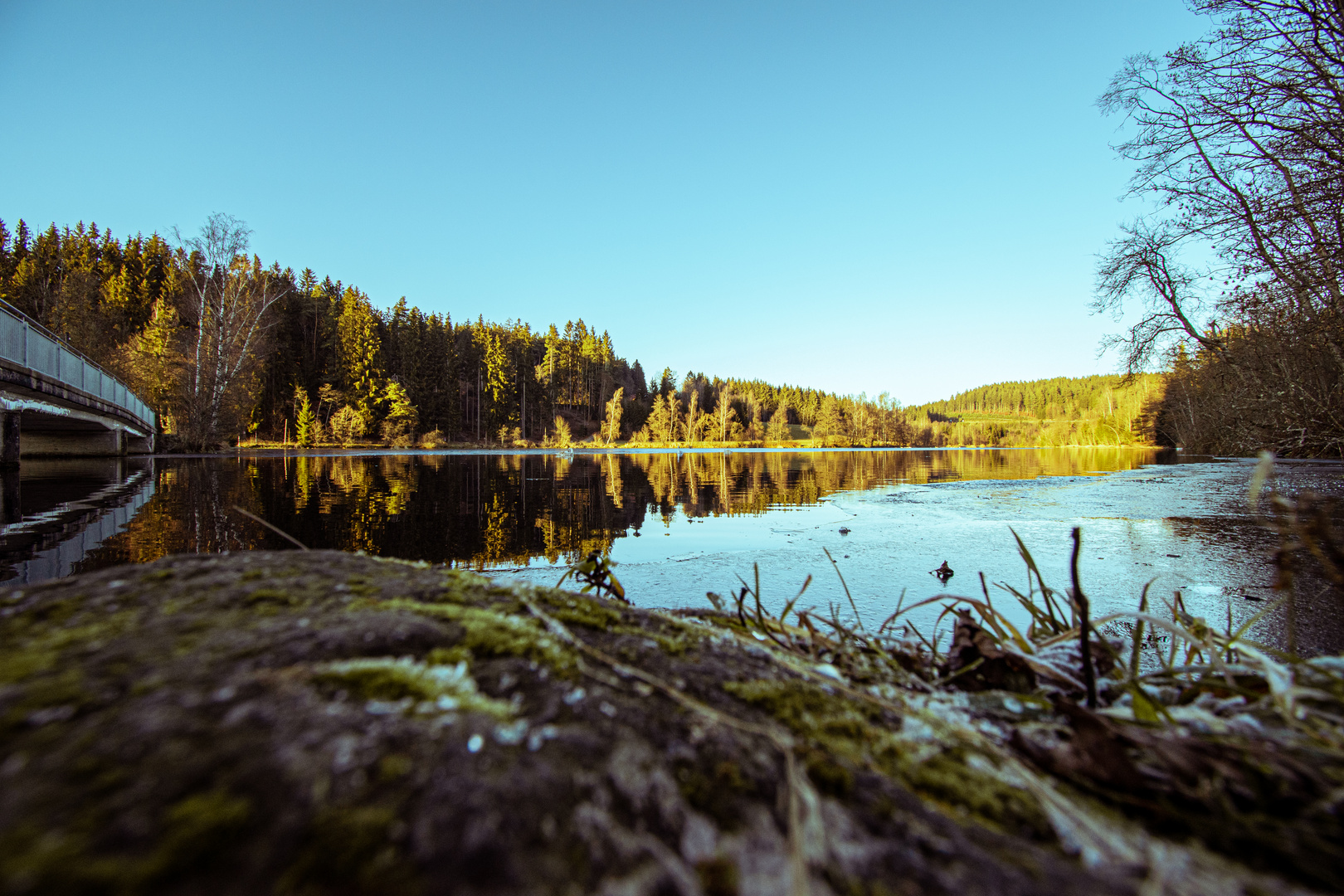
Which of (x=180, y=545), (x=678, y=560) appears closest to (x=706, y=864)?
(x=678, y=560)

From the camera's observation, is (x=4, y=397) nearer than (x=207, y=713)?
No

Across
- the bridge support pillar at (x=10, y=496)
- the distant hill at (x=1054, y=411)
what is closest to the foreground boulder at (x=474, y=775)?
the bridge support pillar at (x=10, y=496)

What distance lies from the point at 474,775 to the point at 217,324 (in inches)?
1251

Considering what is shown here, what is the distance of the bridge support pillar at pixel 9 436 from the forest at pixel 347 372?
7628 millimetres

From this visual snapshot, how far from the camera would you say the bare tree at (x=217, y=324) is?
76.1 ft

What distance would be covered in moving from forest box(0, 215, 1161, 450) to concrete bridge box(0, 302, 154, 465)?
393cm

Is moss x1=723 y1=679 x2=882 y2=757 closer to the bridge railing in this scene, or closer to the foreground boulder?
the foreground boulder

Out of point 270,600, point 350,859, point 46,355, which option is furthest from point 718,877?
point 46,355

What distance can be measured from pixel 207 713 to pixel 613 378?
8698 cm

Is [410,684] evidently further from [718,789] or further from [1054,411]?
[1054,411]

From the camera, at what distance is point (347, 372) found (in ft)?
170

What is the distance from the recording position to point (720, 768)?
2.39 ft

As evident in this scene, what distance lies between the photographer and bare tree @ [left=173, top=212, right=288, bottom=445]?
76.1 ft

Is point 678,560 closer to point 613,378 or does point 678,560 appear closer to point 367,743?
point 367,743
